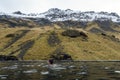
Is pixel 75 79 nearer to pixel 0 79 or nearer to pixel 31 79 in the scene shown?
pixel 31 79

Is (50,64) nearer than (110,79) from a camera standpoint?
No

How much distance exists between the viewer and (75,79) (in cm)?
6200

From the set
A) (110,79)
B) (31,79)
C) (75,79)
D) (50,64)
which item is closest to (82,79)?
(75,79)

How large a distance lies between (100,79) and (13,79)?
18.0 meters

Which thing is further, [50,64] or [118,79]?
[50,64]

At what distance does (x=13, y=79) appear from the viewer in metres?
63.3

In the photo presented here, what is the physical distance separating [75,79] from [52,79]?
480 centimetres

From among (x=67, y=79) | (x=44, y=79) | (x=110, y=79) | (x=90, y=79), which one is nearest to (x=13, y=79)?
(x=44, y=79)

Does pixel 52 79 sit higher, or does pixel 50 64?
pixel 52 79

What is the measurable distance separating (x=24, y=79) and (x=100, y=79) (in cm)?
1571

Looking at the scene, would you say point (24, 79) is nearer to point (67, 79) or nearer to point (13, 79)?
point (13, 79)

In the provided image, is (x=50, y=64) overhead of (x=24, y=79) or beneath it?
beneath

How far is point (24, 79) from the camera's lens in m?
63.3

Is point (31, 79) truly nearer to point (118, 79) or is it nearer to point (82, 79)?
point (82, 79)
